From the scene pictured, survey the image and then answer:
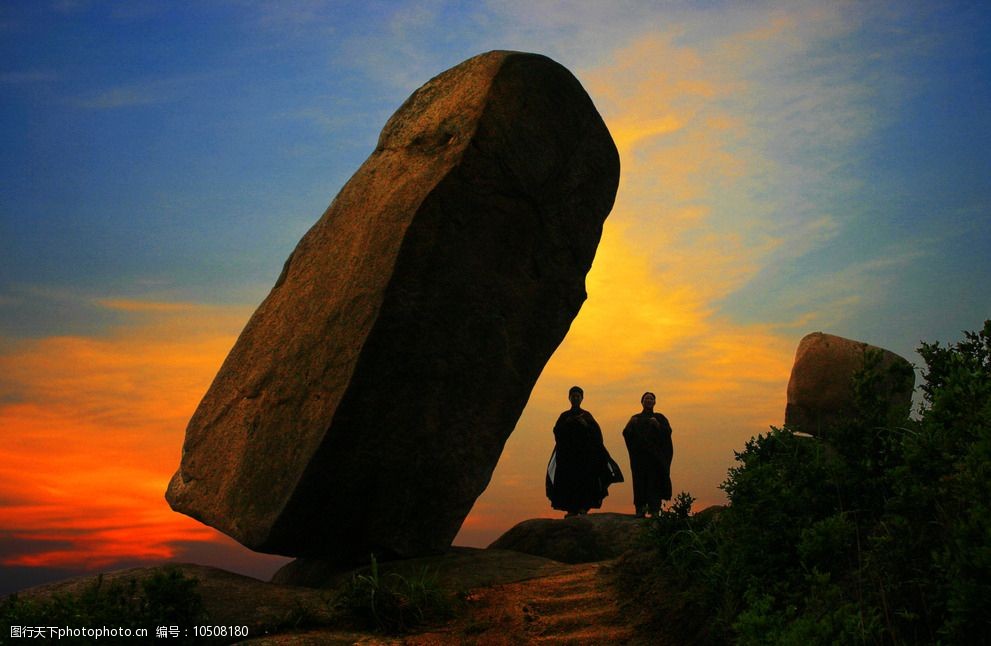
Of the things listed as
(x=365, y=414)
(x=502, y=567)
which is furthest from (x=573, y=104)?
(x=502, y=567)

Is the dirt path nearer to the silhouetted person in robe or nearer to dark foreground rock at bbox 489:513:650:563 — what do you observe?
dark foreground rock at bbox 489:513:650:563

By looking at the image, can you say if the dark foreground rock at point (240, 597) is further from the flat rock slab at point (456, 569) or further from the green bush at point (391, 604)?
the flat rock slab at point (456, 569)

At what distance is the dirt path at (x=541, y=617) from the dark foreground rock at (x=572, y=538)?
7.83 ft

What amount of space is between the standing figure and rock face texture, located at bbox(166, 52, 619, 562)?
15.8ft

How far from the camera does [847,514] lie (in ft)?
19.8

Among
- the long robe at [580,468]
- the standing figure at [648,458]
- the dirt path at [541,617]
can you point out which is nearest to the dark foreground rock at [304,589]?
the dirt path at [541,617]

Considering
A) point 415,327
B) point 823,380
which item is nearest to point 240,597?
point 415,327

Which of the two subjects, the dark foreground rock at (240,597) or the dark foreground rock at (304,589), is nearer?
the dark foreground rock at (304,589)

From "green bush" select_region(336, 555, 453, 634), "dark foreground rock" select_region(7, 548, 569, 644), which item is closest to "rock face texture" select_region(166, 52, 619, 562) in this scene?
"dark foreground rock" select_region(7, 548, 569, 644)

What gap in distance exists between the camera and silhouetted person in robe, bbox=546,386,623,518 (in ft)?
44.4

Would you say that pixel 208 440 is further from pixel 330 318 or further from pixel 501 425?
pixel 501 425

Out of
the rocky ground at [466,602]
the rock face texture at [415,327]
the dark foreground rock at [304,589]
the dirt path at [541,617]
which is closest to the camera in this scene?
the dirt path at [541,617]

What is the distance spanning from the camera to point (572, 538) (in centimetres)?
1115

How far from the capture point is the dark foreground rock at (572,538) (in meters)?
11.0
